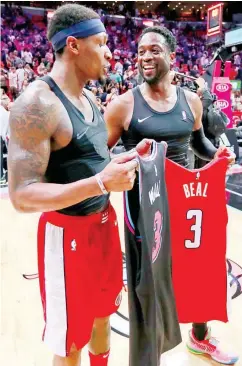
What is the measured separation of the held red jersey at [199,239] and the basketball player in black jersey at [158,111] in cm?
16

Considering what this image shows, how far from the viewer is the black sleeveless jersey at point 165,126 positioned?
188 cm

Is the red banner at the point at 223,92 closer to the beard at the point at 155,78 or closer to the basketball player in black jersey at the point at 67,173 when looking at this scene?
the beard at the point at 155,78

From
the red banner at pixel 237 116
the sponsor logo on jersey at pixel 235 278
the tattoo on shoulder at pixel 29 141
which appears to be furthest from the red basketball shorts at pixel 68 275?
the red banner at pixel 237 116

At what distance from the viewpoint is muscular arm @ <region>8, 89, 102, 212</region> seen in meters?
1.15

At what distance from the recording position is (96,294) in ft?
4.80

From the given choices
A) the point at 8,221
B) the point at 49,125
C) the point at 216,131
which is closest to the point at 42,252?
the point at 49,125

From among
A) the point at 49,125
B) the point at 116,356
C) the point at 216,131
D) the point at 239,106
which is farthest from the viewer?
the point at 239,106

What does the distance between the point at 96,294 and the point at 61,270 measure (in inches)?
7.1

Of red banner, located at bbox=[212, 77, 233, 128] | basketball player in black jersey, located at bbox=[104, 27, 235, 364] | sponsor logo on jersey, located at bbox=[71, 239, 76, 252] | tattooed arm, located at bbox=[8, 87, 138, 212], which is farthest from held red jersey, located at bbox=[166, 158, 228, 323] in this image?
red banner, located at bbox=[212, 77, 233, 128]

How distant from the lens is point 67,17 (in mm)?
1312

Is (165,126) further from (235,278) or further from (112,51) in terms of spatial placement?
(112,51)

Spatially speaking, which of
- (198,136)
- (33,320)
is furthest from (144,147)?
(33,320)

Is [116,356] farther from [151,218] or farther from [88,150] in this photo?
[88,150]

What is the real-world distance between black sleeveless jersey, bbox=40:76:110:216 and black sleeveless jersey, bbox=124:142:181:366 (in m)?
0.19
